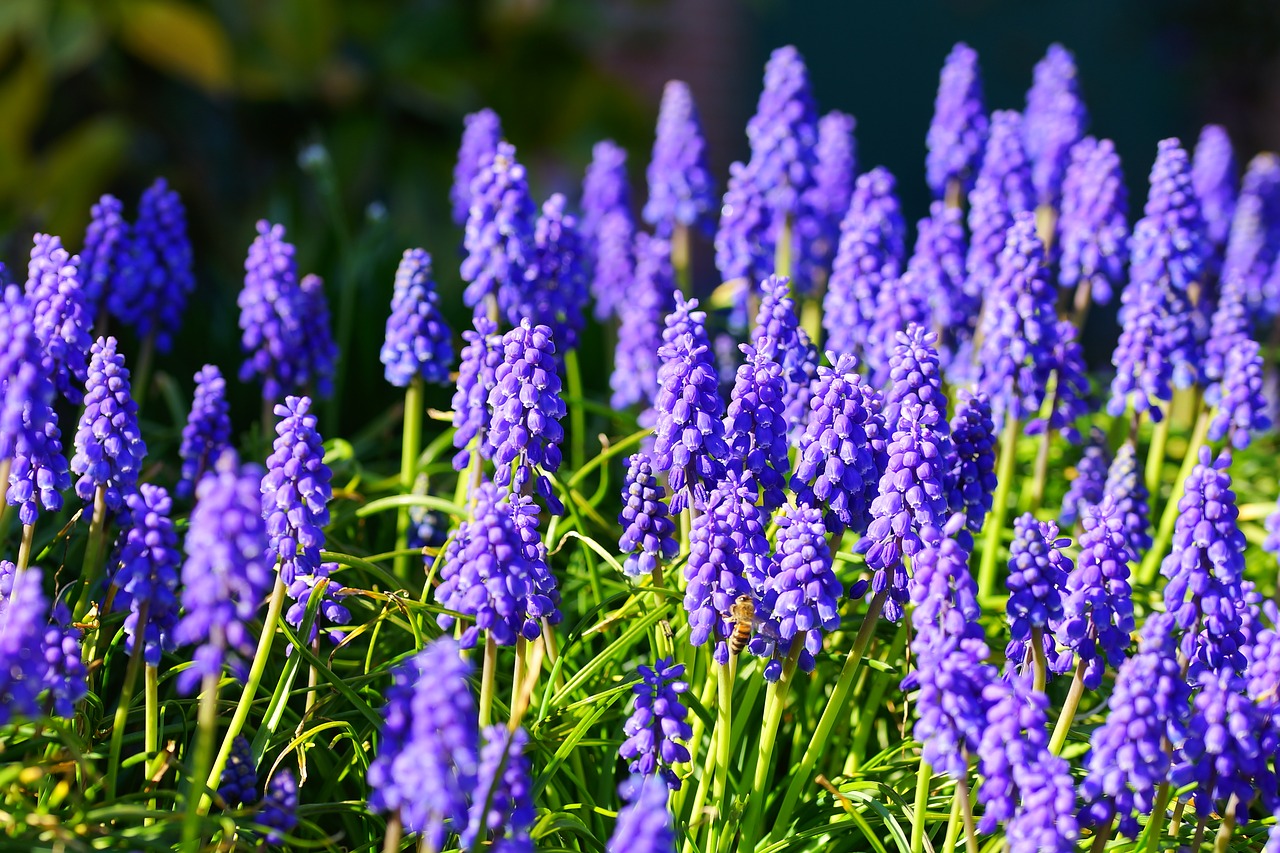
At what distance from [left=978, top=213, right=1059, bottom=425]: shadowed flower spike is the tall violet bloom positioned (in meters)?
0.32

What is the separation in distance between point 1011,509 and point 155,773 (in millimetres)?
3277

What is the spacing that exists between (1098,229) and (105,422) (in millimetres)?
3709

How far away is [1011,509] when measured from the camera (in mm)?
5016

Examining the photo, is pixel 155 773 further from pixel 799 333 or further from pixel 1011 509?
pixel 1011 509

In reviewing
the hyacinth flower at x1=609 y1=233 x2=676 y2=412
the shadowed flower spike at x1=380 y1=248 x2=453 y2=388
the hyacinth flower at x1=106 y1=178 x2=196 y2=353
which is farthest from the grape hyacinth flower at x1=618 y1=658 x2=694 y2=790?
the hyacinth flower at x1=106 y1=178 x2=196 y2=353

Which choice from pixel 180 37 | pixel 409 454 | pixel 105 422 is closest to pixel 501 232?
pixel 409 454

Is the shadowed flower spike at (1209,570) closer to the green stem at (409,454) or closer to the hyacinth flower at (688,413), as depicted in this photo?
the hyacinth flower at (688,413)

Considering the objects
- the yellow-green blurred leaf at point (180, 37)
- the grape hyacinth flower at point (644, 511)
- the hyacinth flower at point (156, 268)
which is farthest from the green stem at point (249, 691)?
the yellow-green blurred leaf at point (180, 37)

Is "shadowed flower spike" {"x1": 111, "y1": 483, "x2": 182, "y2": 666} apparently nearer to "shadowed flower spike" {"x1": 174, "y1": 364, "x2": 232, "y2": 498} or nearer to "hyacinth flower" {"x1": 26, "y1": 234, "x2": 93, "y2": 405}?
"hyacinth flower" {"x1": 26, "y1": 234, "x2": 93, "y2": 405}

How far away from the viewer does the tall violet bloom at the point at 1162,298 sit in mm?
4438

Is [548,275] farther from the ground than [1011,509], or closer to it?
farther from the ground

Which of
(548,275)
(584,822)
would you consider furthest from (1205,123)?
(584,822)

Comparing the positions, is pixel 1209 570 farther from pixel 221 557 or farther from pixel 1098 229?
pixel 221 557

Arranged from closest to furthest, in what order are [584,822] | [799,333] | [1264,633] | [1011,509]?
[1264,633]
[584,822]
[799,333]
[1011,509]
